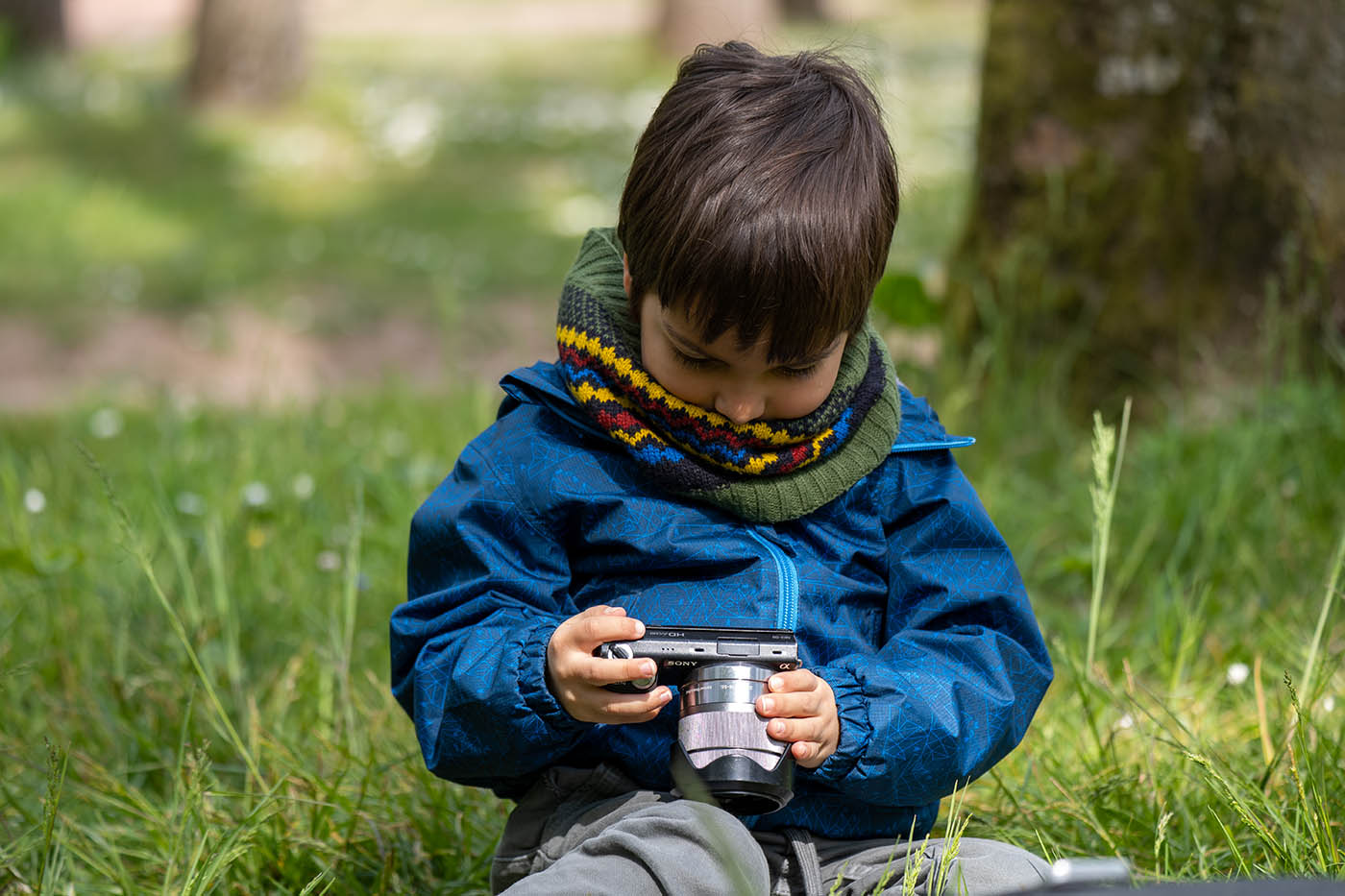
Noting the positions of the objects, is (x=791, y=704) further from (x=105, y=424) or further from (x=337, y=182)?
(x=337, y=182)

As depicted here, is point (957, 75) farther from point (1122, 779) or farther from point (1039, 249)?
point (1122, 779)

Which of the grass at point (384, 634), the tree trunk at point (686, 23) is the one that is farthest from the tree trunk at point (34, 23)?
the grass at point (384, 634)

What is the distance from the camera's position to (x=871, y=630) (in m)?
1.95

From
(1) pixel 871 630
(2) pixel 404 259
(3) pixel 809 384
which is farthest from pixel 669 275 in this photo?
(2) pixel 404 259

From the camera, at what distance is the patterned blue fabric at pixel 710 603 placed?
69.4 inches

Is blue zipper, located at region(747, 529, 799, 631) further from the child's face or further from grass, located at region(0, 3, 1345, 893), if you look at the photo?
grass, located at region(0, 3, 1345, 893)

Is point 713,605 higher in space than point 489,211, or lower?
higher

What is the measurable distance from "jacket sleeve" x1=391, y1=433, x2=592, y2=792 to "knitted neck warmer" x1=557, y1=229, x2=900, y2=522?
18cm

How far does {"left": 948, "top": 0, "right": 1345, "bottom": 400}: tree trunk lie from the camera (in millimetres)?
3375

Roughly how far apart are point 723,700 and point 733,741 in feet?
0.15

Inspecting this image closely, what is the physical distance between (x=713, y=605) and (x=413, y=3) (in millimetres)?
22777

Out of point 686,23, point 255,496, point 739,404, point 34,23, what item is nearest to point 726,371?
point 739,404

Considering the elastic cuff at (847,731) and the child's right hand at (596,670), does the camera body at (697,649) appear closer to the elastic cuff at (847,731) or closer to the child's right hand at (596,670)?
the child's right hand at (596,670)

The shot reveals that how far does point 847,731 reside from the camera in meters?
1.73
